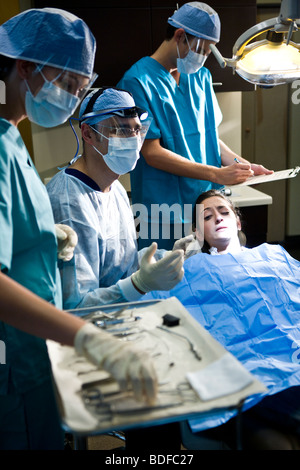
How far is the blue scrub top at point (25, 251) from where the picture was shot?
1.09m

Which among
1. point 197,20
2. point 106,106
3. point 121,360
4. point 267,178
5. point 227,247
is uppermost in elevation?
point 197,20

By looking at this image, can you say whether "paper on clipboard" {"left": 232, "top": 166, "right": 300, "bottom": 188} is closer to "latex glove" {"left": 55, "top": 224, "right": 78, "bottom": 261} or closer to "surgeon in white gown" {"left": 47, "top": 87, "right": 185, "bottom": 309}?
"surgeon in white gown" {"left": 47, "top": 87, "right": 185, "bottom": 309}

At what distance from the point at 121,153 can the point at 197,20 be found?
88 centimetres

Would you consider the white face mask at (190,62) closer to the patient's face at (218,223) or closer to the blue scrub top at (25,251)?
the patient's face at (218,223)

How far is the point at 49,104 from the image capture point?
1.15m

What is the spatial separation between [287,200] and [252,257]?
2801 mm

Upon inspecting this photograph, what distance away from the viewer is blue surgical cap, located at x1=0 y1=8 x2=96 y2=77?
110cm

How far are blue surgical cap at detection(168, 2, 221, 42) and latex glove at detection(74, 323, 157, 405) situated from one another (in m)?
1.66

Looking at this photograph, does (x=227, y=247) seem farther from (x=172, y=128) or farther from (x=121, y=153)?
(x=121, y=153)

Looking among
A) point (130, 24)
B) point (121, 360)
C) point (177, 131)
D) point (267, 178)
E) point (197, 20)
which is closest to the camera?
point (121, 360)

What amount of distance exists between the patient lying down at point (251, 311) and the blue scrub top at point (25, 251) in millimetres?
451

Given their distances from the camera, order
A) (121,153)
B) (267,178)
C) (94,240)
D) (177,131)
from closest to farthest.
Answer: (94,240)
(121,153)
(267,178)
(177,131)

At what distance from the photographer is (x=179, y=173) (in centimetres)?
228

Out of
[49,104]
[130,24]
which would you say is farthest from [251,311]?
[130,24]
